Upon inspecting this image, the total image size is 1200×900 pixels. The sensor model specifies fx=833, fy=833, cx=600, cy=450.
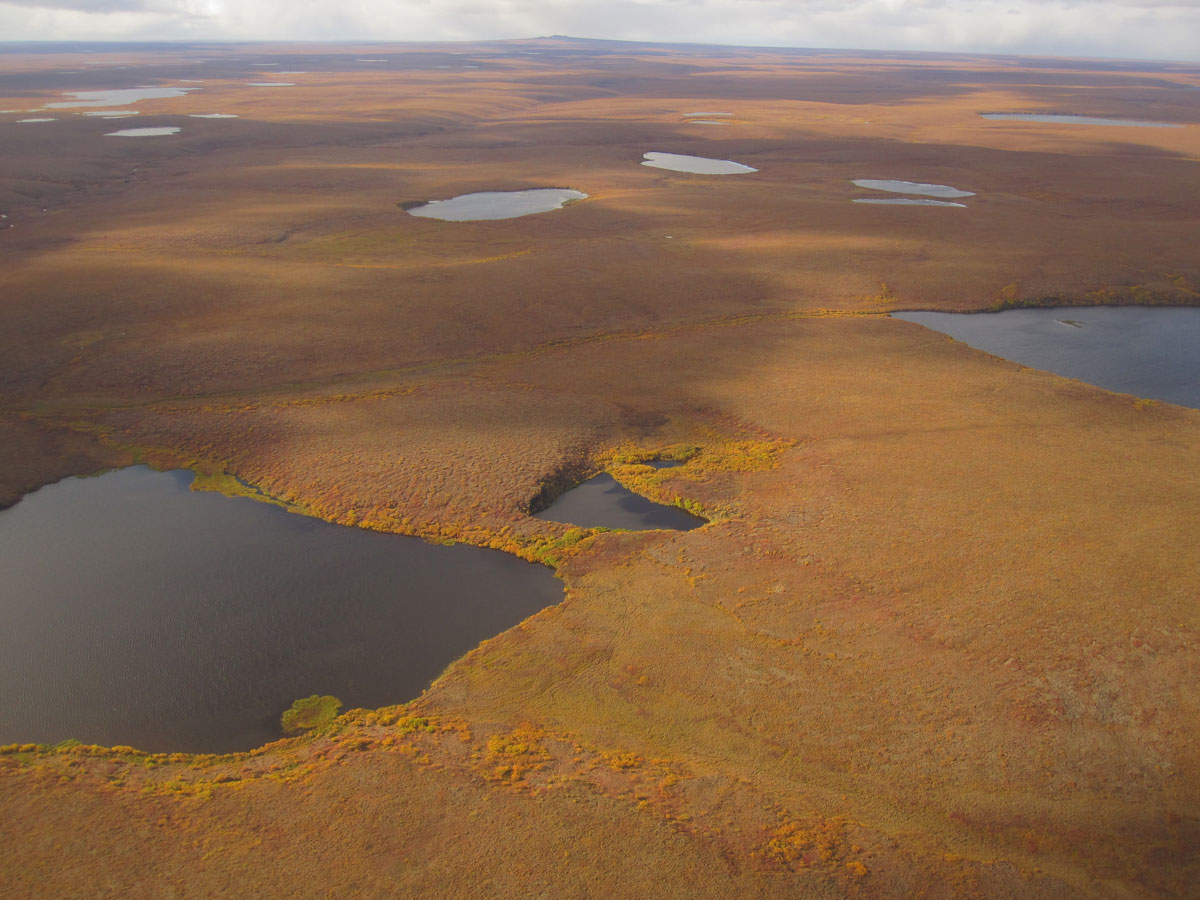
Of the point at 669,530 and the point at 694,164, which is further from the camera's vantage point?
the point at 694,164

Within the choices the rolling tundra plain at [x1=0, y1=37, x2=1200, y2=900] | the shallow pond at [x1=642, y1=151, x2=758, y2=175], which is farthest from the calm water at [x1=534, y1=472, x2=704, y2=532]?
the shallow pond at [x1=642, y1=151, x2=758, y2=175]

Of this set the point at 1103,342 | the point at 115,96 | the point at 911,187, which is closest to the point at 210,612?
the point at 1103,342

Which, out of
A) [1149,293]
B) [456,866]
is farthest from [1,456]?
[1149,293]

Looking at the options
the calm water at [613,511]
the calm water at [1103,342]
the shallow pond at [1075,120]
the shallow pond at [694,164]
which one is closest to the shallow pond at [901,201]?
the shallow pond at [694,164]

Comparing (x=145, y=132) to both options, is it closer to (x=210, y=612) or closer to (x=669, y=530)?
(x=210, y=612)

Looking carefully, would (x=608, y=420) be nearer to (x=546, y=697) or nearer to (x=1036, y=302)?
(x=546, y=697)

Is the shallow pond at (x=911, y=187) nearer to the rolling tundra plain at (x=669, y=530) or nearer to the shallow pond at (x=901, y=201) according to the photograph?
the shallow pond at (x=901, y=201)
